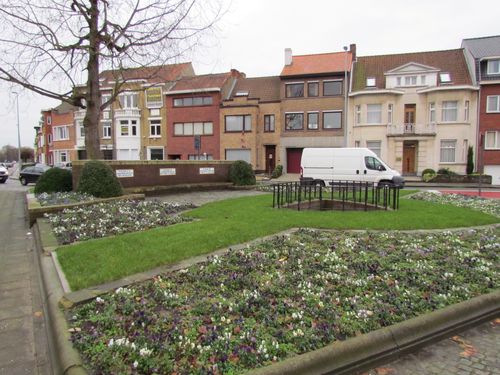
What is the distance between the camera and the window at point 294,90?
3800 cm

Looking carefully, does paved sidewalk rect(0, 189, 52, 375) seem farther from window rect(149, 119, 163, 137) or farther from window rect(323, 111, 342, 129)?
window rect(149, 119, 163, 137)

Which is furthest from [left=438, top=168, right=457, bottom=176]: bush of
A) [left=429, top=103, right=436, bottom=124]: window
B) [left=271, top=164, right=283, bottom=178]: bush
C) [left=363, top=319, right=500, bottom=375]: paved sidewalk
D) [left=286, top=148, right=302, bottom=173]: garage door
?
[left=363, top=319, right=500, bottom=375]: paved sidewalk

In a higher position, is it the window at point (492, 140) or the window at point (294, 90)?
the window at point (294, 90)

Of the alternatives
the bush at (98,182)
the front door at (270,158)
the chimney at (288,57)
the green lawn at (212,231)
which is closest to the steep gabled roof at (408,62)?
the chimney at (288,57)

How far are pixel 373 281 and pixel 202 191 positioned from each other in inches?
613

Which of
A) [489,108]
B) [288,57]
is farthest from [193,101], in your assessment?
[489,108]

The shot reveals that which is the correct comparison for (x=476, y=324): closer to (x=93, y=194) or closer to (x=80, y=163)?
(x=93, y=194)

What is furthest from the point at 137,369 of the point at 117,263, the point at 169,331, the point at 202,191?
the point at 202,191

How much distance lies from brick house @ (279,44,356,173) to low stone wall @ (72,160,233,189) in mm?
17006

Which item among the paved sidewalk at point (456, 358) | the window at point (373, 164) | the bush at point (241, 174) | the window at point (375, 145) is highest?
the window at point (375, 145)

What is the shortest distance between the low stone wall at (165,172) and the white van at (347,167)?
16.3ft

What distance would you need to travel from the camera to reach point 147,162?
18141 millimetres

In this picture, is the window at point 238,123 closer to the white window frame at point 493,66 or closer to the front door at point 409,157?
the front door at point 409,157

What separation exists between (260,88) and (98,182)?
30232 mm
